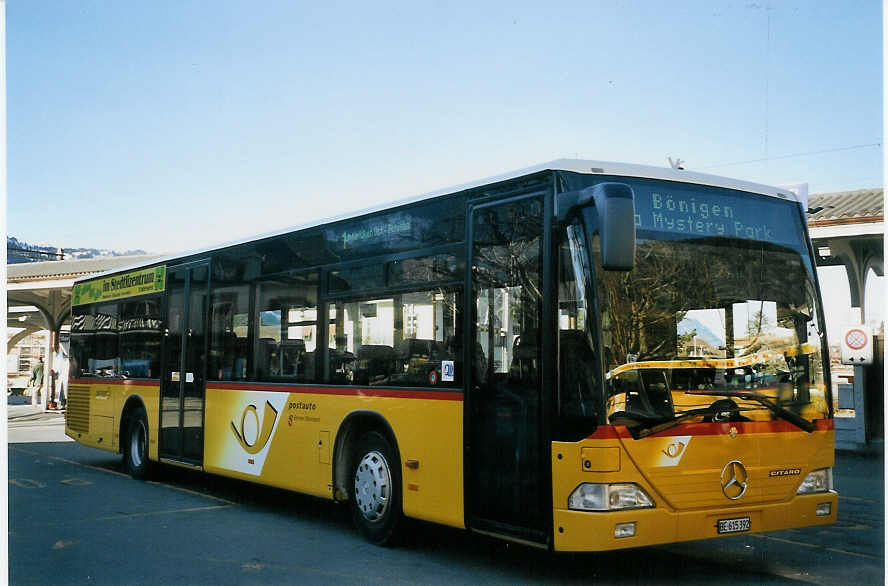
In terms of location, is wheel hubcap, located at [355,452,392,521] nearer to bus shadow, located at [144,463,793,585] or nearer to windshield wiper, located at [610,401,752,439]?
bus shadow, located at [144,463,793,585]

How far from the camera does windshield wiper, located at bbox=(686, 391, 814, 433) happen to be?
6542 millimetres

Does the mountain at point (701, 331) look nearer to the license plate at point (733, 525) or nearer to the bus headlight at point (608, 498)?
the bus headlight at point (608, 498)

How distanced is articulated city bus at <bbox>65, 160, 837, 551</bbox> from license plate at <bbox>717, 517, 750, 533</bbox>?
0.6 inches

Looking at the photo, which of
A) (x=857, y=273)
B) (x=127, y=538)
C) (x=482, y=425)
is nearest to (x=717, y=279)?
(x=482, y=425)

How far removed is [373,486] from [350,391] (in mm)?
944

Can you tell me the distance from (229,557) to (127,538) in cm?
141

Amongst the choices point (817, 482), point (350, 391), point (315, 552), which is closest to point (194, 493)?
point (350, 391)

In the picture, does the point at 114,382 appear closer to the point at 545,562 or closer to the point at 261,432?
the point at 261,432

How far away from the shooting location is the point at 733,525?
6.55m

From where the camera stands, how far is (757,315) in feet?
22.3

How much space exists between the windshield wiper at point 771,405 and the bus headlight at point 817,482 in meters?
0.38

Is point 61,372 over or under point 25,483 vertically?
over

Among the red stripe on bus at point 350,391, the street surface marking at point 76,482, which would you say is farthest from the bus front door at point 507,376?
the street surface marking at point 76,482

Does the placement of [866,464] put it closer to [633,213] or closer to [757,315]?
[757,315]
